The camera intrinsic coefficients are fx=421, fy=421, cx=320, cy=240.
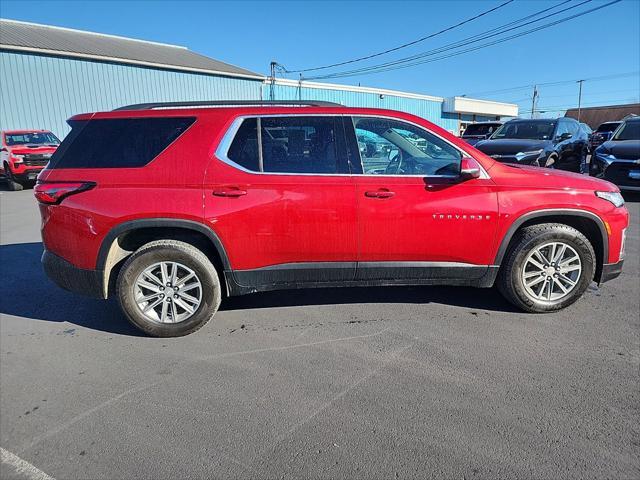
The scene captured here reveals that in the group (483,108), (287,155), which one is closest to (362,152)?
(287,155)

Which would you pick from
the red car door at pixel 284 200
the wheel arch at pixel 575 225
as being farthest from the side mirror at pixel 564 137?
the red car door at pixel 284 200

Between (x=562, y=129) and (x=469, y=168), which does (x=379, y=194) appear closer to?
(x=469, y=168)

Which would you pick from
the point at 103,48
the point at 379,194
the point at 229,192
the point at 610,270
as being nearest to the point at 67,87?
the point at 103,48

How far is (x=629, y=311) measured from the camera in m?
3.95

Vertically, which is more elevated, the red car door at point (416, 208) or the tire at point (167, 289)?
the red car door at point (416, 208)

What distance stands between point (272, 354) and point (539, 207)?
102 inches

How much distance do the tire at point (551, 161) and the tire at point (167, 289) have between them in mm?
9540

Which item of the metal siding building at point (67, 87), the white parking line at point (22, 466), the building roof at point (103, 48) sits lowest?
the white parking line at point (22, 466)

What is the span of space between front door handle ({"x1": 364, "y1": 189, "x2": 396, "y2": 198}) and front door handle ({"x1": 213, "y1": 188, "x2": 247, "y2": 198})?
1017mm

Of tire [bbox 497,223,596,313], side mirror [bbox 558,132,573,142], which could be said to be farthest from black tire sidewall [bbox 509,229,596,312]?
side mirror [bbox 558,132,573,142]

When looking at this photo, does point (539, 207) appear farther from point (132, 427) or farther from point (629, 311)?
point (132, 427)

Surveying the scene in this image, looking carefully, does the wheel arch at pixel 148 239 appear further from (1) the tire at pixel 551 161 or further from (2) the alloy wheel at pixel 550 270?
(1) the tire at pixel 551 161

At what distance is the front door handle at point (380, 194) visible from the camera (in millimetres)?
3492

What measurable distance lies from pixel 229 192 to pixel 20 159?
13.7 metres
